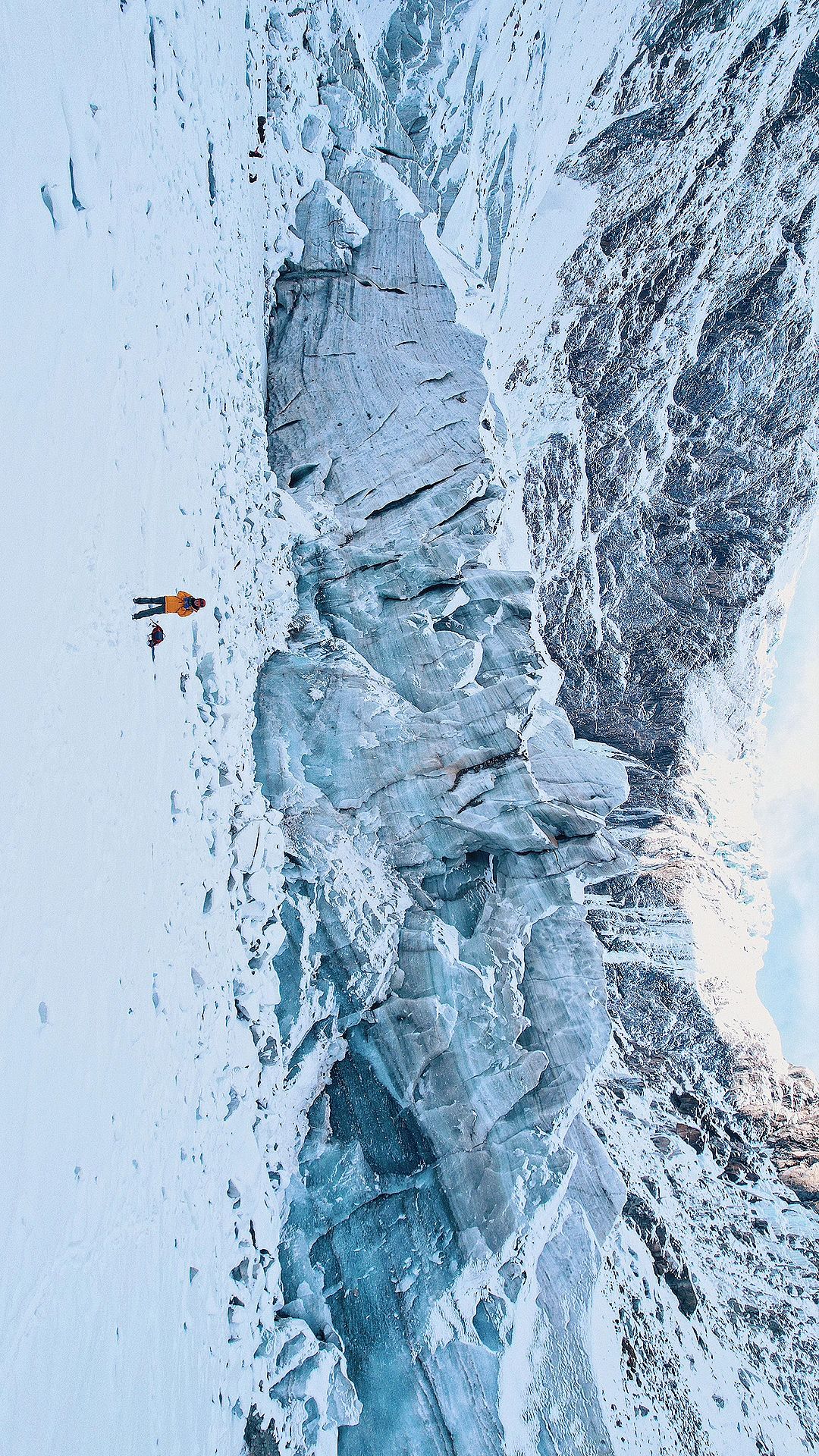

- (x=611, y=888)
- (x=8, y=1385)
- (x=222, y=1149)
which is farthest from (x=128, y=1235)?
(x=611, y=888)

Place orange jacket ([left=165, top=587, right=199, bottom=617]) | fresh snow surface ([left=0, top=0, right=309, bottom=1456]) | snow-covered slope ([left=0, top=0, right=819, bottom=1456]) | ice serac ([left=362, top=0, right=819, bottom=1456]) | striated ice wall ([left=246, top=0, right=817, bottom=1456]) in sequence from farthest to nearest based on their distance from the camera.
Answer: ice serac ([left=362, top=0, right=819, bottom=1456])
striated ice wall ([left=246, top=0, right=817, bottom=1456])
orange jacket ([left=165, top=587, right=199, bottom=617])
snow-covered slope ([left=0, top=0, right=819, bottom=1456])
fresh snow surface ([left=0, top=0, right=309, bottom=1456])

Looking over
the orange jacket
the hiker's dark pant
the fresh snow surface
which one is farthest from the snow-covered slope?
the orange jacket

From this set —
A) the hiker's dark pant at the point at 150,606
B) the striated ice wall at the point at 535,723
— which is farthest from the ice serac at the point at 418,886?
the hiker's dark pant at the point at 150,606

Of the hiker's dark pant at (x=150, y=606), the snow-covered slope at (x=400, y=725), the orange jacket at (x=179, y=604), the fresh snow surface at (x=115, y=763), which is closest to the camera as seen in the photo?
the fresh snow surface at (x=115, y=763)

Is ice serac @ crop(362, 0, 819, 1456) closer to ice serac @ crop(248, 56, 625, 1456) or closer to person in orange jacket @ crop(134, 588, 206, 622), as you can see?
ice serac @ crop(248, 56, 625, 1456)

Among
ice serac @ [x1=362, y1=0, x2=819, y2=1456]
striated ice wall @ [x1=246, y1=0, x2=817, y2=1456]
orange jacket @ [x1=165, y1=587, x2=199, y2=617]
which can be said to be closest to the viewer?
orange jacket @ [x1=165, y1=587, x2=199, y2=617]

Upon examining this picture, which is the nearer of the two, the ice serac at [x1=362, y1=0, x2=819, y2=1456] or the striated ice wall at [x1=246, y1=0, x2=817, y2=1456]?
the striated ice wall at [x1=246, y1=0, x2=817, y2=1456]

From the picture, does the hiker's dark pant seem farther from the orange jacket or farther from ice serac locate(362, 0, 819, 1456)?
ice serac locate(362, 0, 819, 1456)

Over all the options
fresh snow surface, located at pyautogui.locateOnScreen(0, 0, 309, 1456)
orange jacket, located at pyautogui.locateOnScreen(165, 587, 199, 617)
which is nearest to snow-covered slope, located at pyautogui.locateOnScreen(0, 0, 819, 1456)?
fresh snow surface, located at pyautogui.locateOnScreen(0, 0, 309, 1456)

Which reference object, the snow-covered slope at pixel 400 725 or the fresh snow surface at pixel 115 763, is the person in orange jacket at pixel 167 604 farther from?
the snow-covered slope at pixel 400 725
